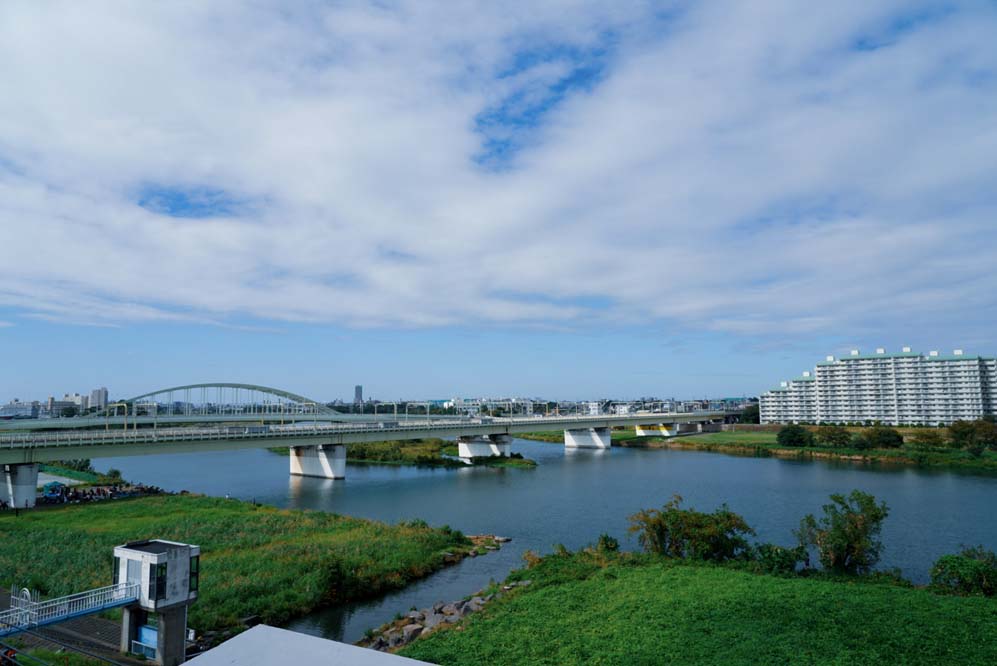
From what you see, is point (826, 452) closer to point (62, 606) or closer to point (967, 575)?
point (967, 575)

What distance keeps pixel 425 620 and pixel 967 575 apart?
35.1 feet

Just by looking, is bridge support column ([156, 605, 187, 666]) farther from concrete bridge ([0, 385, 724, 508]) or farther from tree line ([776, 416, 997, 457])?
tree line ([776, 416, 997, 457])

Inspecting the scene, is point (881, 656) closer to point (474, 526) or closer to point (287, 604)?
point (287, 604)

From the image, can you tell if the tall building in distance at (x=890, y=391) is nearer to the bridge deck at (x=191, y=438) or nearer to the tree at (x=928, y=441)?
the tree at (x=928, y=441)

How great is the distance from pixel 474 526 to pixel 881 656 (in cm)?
1377

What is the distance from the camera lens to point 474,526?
20062 mm

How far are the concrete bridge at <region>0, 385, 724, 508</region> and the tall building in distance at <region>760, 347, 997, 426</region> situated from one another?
67.5 ft

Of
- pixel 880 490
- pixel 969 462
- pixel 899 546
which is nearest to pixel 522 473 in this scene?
pixel 880 490

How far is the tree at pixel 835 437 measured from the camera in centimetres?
4253

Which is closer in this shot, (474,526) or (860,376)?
(474,526)

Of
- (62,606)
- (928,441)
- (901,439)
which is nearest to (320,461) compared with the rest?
(62,606)

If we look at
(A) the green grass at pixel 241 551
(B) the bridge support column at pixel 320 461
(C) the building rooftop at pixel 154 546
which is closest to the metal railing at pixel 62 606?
(C) the building rooftop at pixel 154 546

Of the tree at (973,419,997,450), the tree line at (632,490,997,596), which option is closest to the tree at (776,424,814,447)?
the tree at (973,419,997,450)

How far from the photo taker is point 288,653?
309 centimetres
